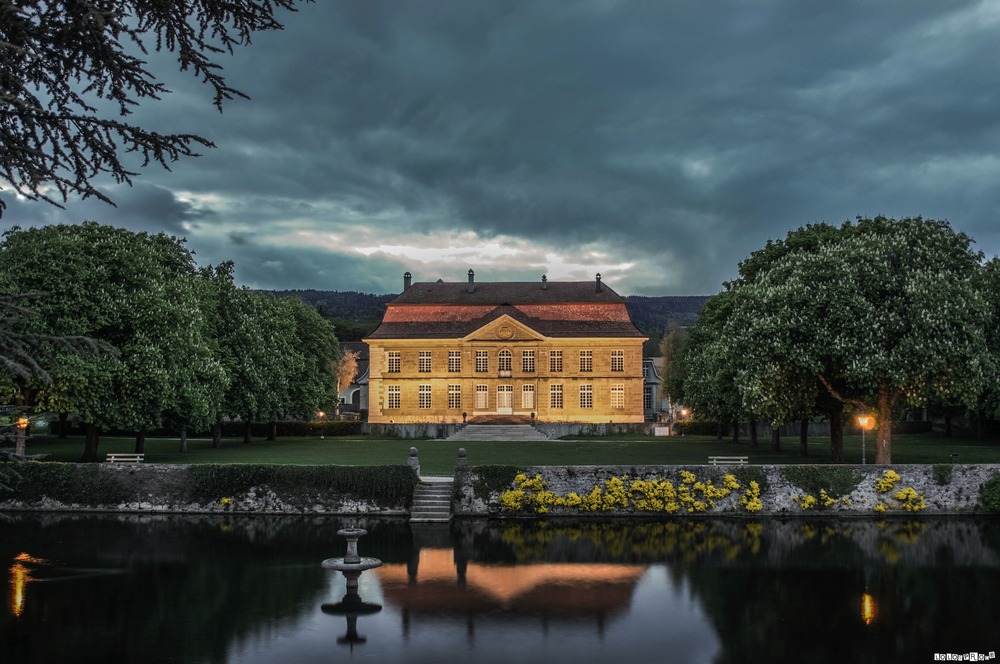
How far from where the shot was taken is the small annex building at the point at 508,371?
6856cm

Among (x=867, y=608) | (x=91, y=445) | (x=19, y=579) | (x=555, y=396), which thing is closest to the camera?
(x=867, y=608)

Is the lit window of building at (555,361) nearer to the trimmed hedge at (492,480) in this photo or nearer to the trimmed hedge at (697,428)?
the trimmed hedge at (697,428)

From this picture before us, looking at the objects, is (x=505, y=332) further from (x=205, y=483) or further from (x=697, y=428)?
(x=205, y=483)

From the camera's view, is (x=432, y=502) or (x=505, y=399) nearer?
(x=432, y=502)

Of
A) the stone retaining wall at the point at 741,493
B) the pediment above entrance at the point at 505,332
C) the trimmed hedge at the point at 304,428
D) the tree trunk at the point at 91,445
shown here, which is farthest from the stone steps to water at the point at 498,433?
the stone retaining wall at the point at 741,493

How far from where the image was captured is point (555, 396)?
6912cm

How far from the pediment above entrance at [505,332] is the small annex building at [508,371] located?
8 cm

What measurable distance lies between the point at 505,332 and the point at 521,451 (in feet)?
79.4

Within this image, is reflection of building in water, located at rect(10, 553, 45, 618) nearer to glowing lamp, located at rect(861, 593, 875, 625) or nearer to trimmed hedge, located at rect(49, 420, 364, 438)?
glowing lamp, located at rect(861, 593, 875, 625)

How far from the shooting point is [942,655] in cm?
1339

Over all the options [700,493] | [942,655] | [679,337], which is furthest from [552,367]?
[942,655]

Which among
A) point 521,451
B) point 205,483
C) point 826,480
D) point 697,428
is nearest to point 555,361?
point 697,428

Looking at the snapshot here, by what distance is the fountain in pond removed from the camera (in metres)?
14.9

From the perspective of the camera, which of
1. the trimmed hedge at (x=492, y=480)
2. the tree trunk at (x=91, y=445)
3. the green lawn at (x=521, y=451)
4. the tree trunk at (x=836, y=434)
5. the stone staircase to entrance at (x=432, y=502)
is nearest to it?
the stone staircase to entrance at (x=432, y=502)
